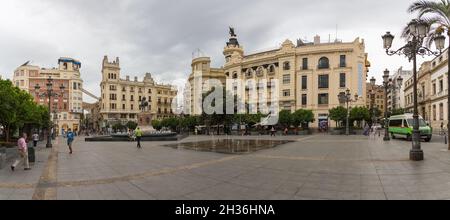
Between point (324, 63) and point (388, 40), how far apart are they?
135 ft

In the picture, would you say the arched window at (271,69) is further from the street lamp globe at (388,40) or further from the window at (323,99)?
the street lamp globe at (388,40)

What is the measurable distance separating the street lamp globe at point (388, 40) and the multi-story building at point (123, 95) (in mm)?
62587

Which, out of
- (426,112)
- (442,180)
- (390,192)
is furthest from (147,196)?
(426,112)

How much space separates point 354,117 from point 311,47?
19.1 m

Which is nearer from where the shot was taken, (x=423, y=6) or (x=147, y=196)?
(x=147, y=196)

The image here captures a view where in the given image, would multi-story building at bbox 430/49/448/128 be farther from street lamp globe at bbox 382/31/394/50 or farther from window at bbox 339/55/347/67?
street lamp globe at bbox 382/31/394/50

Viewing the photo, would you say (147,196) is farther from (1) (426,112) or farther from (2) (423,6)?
(1) (426,112)

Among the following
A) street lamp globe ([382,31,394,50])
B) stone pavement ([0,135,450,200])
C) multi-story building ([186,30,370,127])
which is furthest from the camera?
multi-story building ([186,30,370,127])

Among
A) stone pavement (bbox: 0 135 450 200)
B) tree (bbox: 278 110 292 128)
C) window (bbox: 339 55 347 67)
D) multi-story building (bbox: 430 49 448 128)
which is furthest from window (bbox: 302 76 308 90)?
stone pavement (bbox: 0 135 450 200)

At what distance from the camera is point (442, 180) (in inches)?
273

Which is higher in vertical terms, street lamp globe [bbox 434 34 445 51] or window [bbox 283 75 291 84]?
window [bbox 283 75 291 84]

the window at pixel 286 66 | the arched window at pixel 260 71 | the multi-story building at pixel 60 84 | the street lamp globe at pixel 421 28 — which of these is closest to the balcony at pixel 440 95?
the window at pixel 286 66

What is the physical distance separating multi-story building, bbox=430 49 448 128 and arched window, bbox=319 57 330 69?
17235 mm

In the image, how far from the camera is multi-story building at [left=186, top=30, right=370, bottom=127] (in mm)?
49688
